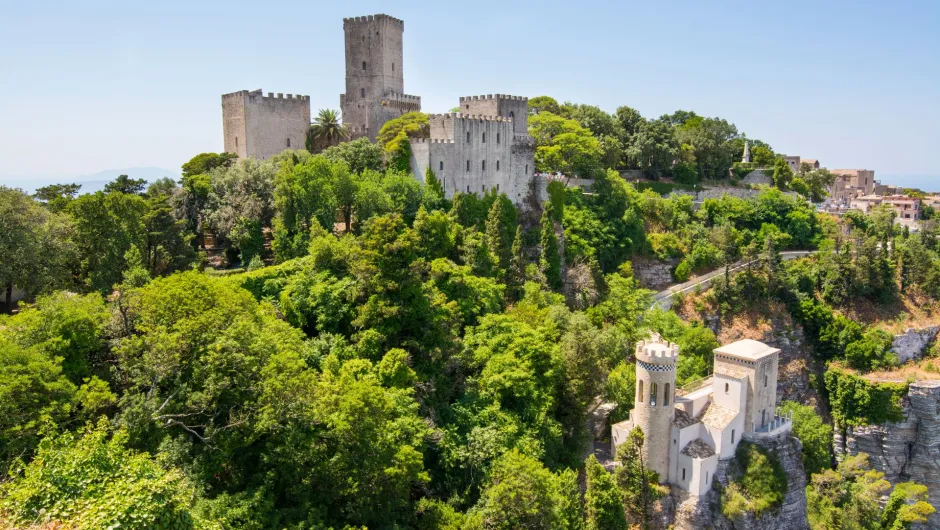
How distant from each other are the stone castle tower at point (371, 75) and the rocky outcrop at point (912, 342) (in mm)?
38714

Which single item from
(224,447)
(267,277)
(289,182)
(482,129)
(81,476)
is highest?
(482,129)

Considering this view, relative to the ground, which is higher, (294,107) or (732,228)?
(294,107)

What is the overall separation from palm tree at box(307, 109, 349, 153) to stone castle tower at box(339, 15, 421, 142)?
6.54 ft

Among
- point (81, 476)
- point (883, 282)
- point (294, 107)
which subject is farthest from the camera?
point (883, 282)

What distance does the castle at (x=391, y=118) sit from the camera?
42.7 metres

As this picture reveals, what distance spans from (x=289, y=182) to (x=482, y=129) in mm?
13683

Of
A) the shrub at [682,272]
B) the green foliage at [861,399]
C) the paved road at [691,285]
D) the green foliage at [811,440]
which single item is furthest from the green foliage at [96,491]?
the green foliage at [861,399]

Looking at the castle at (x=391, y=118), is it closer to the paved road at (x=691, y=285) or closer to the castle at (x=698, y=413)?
the paved road at (x=691, y=285)

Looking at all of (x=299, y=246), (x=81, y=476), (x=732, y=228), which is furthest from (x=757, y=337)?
(x=81, y=476)

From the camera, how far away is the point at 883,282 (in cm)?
5034

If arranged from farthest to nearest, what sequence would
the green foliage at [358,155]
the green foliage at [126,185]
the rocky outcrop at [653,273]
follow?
the rocky outcrop at [653,273]
the green foliage at [358,155]
the green foliage at [126,185]

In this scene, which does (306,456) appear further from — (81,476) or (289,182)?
(289,182)

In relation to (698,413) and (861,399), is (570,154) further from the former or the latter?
(861,399)

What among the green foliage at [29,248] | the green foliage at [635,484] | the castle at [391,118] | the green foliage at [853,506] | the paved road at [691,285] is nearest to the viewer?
the green foliage at [29,248]
